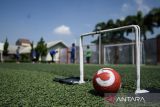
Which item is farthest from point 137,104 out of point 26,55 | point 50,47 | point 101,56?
point 26,55

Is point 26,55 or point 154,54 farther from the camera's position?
point 26,55

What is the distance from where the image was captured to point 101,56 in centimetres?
2525

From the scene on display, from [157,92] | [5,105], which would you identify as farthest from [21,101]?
[157,92]

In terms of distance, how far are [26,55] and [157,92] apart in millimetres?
56843

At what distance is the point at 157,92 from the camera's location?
3.78 meters

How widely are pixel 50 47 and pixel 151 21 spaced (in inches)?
992

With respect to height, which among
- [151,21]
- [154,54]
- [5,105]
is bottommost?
[5,105]

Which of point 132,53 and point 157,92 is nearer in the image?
point 157,92

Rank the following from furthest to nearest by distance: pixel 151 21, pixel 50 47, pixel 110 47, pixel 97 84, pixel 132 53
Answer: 1. pixel 50 47
2. pixel 151 21
3. pixel 110 47
4. pixel 132 53
5. pixel 97 84

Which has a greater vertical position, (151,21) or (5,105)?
(151,21)

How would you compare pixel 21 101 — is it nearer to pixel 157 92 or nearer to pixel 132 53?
pixel 157 92

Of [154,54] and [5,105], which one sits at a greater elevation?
[154,54]

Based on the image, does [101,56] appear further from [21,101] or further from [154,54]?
[21,101]

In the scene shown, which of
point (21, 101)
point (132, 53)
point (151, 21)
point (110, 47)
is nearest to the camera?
point (21, 101)
